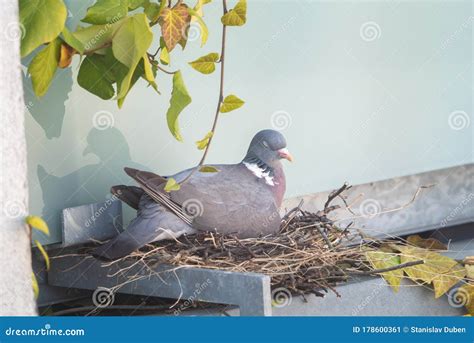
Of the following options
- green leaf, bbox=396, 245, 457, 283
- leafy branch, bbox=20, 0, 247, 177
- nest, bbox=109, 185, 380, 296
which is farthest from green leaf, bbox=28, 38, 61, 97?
green leaf, bbox=396, 245, 457, 283

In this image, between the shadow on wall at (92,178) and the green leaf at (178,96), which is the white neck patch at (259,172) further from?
the green leaf at (178,96)

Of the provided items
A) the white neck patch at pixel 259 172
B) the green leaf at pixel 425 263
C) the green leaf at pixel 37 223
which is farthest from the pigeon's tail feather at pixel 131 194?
the green leaf at pixel 37 223

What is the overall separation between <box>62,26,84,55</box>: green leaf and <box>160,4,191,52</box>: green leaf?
0.77ft

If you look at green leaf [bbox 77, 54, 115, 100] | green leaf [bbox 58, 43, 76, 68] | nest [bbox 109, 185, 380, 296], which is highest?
green leaf [bbox 58, 43, 76, 68]

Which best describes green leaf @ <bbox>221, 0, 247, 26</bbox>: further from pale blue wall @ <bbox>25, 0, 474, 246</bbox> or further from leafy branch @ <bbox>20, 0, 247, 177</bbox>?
pale blue wall @ <bbox>25, 0, 474, 246</bbox>

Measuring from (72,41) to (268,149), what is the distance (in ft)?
3.04

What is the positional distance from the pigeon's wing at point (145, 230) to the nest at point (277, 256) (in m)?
0.05

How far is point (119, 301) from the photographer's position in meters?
3.30

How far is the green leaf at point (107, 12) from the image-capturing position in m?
2.68

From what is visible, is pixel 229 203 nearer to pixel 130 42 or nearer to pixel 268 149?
pixel 268 149

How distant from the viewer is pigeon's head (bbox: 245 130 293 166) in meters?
3.27

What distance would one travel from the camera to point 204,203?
117 inches

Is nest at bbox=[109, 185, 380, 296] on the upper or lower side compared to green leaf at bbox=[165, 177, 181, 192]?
lower

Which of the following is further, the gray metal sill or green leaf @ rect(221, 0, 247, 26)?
green leaf @ rect(221, 0, 247, 26)
